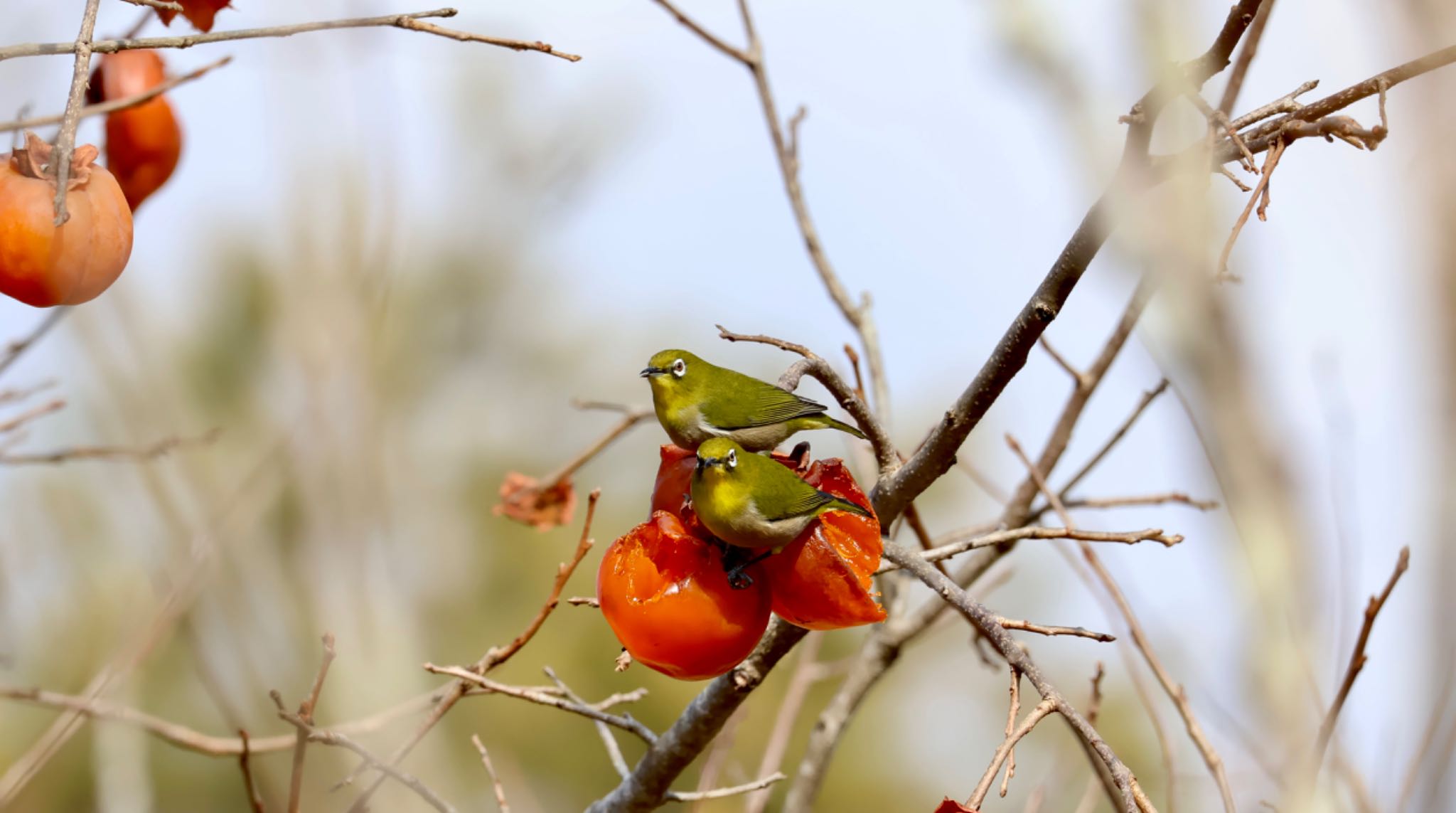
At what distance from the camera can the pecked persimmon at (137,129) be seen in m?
1.73

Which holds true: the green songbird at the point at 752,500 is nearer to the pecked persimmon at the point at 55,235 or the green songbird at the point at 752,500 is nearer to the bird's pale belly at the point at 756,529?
the bird's pale belly at the point at 756,529

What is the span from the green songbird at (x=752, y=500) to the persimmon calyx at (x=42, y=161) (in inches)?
27.6

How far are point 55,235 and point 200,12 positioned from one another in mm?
660

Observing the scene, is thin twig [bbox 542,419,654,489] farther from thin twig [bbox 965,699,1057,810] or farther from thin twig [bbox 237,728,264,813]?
thin twig [bbox 965,699,1057,810]

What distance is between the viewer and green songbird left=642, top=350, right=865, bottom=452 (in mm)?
1372

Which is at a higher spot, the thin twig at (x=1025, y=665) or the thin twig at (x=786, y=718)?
the thin twig at (x=1025, y=665)

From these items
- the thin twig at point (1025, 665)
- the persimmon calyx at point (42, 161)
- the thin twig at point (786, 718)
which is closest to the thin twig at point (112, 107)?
the persimmon calyx at point (42, 161)

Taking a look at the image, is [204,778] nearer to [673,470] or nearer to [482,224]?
[482,224]

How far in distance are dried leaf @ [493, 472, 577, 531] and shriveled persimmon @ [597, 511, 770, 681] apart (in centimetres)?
87

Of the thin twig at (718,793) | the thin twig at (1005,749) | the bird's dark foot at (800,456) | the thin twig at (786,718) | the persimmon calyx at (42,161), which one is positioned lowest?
the thin twig at (786,718)

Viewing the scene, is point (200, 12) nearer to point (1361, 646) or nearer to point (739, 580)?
point (739, 580)

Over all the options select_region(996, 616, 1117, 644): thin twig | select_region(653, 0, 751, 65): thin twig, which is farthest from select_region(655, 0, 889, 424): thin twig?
select_region(996, 616, 1117, 644): thin twig

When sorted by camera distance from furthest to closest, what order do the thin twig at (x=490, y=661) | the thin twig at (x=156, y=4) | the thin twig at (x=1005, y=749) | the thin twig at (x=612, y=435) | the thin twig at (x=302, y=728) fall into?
the thin twig at (x=612, y=435)
the thin twig at (x=490, y=661)
the thin twig at (x=302, y=728)
the thin twig at (x=156, y=4)
the thin twig at (x=1005, y=749)

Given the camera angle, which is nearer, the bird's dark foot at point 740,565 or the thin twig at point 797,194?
the bird's dark foot at point 740,565
